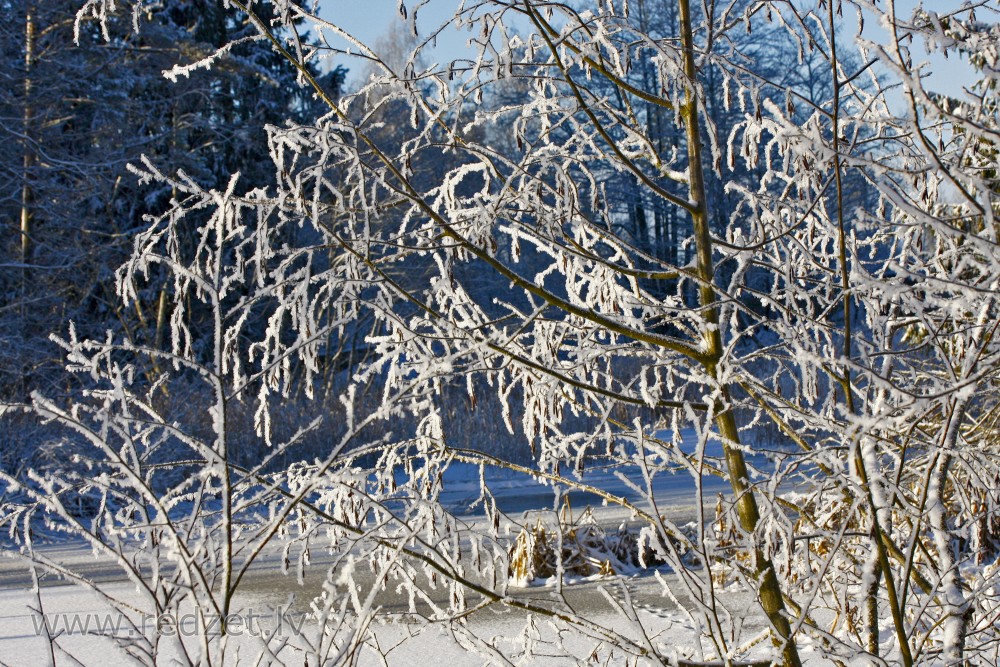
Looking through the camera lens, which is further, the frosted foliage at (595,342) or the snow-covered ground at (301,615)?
the snow-covered ground at (301,615)

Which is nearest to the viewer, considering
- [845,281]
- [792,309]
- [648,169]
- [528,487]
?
[845,281]

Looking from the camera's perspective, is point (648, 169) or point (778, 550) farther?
point (648, 169)

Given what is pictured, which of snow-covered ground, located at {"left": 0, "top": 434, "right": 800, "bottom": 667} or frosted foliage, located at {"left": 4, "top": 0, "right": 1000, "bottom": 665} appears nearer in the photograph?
frosted foliage, located at {"left": 4, "top": 0, "right": 1000, "bottom": 665}

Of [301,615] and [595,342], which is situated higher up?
[595,342]

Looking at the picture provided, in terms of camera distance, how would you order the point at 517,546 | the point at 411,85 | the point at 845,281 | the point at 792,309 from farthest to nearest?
the point at 517,546
the point at 792,309
the point at 411,85
the point at 845,281

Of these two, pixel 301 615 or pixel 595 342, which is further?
pixel 301 615

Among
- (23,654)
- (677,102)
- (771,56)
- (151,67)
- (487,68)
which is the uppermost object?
(771,56)

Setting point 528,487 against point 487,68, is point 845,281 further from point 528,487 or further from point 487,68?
point 528,487

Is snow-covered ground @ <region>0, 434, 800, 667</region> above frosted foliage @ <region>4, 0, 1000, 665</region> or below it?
below

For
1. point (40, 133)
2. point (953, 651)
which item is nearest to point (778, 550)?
point (953, 651)

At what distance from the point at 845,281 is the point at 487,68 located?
89cm

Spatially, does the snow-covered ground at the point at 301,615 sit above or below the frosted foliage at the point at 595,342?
below

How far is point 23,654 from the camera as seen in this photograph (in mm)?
4148

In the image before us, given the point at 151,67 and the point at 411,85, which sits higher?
the point at 151,67
